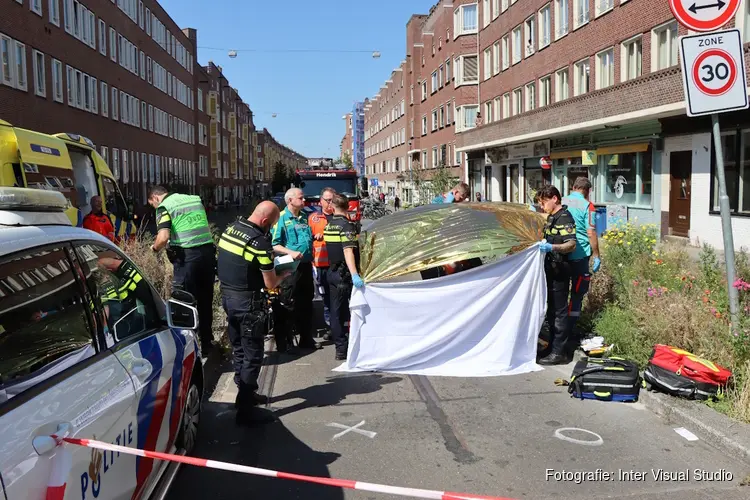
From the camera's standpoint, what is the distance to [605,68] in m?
24.4

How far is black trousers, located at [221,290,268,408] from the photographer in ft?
15.8

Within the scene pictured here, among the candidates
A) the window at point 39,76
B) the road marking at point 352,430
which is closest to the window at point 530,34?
the window at point 39,76

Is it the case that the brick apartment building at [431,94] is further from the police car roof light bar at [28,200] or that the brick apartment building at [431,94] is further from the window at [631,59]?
the police car roof light bar at [28,200]

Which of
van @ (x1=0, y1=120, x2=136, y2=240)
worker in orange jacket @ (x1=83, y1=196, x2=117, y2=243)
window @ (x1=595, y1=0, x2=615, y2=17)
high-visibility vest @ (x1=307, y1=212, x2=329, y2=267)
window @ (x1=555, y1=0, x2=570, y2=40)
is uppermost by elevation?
window @ (x1=555, y1=0, x2=570, y2=40)

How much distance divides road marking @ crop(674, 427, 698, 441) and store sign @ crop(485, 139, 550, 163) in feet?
84.5

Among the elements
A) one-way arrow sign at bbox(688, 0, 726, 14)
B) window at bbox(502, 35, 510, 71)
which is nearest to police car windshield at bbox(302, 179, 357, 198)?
one-way arrow sign at bbox(688, 0, 726, 14)

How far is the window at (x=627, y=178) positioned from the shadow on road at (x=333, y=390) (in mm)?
17898

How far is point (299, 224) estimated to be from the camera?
762cm

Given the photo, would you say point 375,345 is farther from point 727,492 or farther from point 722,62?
point 722,62

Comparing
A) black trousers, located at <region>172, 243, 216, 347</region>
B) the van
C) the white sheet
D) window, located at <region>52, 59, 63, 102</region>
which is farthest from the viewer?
window, located at <region>52, 59, 63, 102</region>

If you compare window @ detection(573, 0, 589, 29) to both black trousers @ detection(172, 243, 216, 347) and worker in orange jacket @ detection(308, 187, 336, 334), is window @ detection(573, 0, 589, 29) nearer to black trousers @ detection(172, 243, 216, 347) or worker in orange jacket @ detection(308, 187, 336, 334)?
worker in orange jacket @ detection(308, 187, 336, 334)

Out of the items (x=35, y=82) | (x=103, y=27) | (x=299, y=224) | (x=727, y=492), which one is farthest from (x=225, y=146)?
→ (x=727, y=492)

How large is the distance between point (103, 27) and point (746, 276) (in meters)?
33.1

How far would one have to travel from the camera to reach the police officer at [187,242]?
6.70 m
